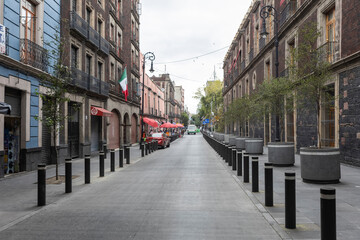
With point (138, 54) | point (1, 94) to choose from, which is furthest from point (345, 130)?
point (138, 54)

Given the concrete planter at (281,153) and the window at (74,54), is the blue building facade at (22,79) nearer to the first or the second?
the window at (74,54)

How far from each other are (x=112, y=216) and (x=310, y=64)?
6.99 meters

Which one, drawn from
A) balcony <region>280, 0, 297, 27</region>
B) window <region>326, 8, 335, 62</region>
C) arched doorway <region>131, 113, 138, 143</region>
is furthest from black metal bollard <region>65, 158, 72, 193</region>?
arched doorway <region>131, 113, 138, 143</region>

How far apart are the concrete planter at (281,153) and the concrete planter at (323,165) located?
3.13 metres

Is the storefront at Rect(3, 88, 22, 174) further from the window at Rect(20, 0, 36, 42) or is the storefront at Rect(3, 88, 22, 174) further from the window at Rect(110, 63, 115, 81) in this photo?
the window at Rect(110, 63, 115, 81)

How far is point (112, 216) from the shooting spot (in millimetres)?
5066

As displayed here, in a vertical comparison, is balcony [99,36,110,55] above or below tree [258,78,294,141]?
above

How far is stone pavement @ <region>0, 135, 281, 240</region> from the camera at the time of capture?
167 inches

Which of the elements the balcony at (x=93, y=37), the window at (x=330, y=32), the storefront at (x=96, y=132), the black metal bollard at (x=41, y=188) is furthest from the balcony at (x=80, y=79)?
the window at (x=330, y=32)

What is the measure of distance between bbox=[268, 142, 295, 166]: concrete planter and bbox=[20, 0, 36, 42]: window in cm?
1031

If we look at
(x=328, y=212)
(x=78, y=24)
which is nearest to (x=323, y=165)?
(x=328, y=212)

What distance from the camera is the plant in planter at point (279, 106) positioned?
10930 mm

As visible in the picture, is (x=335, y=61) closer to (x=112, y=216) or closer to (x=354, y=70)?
(x=354, y=70)

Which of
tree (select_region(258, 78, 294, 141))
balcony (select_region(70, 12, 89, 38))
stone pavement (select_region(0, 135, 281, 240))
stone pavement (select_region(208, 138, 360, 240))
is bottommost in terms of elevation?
stone pavement (select_region(0, 135, 281, 240))
